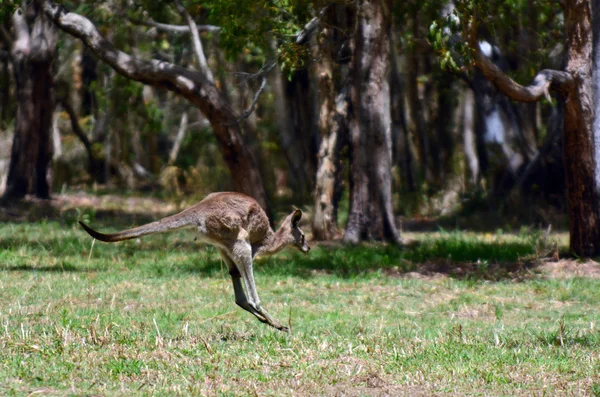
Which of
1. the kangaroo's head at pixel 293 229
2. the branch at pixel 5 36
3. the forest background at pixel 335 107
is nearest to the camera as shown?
the kangaroo's head at pixel 293 229

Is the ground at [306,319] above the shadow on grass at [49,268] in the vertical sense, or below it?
below

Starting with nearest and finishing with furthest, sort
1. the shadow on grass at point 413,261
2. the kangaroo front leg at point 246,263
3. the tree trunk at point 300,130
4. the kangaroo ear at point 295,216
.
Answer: the kangaroo front leg at point 246,263 → the kangaroo ear at point 295,216 → the shadow on grass at point 413,261 → the tree trunk at point 300,130

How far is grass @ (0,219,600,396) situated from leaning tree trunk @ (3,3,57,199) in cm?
564

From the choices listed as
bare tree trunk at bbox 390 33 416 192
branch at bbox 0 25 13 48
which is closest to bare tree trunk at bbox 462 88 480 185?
bare tree trunk at bbox 390 33 416 192

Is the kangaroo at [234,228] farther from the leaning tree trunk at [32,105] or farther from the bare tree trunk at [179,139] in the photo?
the bare tree trunk at [179,139]

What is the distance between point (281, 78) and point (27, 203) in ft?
19.6

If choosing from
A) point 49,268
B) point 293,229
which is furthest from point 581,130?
point 49,268

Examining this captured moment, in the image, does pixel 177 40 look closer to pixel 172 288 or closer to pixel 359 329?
pixel 172 288

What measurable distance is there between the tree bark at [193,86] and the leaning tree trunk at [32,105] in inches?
226

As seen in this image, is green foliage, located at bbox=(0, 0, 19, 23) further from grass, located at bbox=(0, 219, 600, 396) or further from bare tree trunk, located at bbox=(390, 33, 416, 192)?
bare tree trunk, located at bbox=(390, 33, 416, 192)

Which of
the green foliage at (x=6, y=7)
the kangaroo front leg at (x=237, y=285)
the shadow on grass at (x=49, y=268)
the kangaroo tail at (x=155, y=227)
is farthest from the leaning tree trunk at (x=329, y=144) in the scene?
the kangaroo tail at (x=155, y=227)

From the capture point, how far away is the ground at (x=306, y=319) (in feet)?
22.0

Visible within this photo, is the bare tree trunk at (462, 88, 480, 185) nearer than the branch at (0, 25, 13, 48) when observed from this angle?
No

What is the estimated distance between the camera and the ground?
22.0 ft
